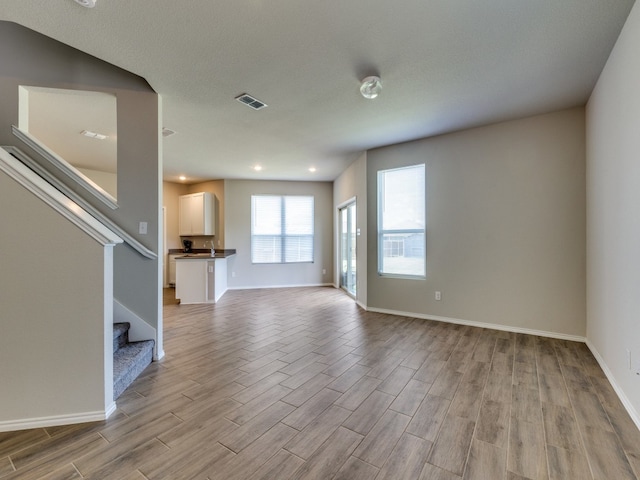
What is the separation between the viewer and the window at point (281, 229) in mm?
7070

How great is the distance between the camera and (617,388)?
7.07ft

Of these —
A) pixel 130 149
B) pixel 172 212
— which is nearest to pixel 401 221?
pixel 130 149

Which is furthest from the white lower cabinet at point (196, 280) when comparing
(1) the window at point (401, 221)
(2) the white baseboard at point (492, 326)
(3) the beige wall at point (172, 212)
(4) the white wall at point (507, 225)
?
(4) the white wall at point (507, 225)

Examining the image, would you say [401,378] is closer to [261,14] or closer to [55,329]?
[55,329]

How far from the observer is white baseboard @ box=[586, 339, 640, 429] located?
71.7 inches

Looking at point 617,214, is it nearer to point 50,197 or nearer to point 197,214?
point 50,197

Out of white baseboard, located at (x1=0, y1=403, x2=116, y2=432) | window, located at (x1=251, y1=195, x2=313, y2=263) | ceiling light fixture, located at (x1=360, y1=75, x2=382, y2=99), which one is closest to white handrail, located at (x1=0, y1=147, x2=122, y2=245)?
white baseboard, located at (x1=0, y1=403, x2=116, y2=432)

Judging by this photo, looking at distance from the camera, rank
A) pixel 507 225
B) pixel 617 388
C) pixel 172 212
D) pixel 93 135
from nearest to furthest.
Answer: pixel 617 388 < pixel 507 225 < pixel 93 135 < pixel 172 212

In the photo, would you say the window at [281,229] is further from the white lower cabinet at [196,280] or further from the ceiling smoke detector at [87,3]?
the ceiling smoke detector at [87,3]

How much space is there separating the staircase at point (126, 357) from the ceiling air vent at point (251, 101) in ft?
8.22

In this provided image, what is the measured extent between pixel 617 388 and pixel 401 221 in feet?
9.47

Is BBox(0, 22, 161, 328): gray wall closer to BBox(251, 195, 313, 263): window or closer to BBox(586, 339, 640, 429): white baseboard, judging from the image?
BBox(586, 339, 640, 429): white baseboard

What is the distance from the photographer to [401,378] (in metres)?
2.41

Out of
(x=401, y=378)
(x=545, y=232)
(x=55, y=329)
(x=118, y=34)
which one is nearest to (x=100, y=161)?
(x=118, y=34)
